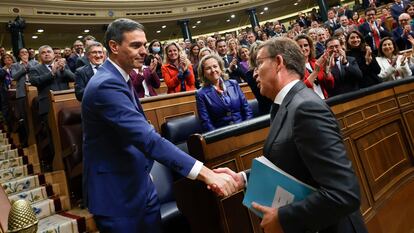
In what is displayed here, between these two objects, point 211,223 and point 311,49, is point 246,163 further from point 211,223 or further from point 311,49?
point 311,49

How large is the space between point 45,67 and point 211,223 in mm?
2767

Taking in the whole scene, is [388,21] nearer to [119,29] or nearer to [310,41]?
[310,41]

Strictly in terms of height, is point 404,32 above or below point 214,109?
above

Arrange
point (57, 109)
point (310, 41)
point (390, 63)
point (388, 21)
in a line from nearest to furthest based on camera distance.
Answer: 1. point (310, 41)
2. point (57, 109)
3. point (390, 63)
4. point (388, 21)

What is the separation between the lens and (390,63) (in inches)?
124

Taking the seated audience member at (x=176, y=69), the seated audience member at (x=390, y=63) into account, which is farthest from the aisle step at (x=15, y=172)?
the seated audience member at (x=390, y=63)

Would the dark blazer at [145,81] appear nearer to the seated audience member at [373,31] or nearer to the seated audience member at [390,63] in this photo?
the seated audience member at [390,63]

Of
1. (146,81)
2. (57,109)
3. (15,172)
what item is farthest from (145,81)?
(15,172)

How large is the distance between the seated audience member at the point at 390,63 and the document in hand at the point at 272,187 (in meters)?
2.68

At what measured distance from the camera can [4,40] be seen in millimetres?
9109

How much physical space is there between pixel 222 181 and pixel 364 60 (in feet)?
7.16

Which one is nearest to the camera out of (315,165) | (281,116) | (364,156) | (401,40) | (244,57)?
(315,165)

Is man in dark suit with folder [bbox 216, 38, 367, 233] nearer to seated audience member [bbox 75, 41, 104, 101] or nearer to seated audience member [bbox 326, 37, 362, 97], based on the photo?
seated audience member [bbox 326, 37, 362, 97]

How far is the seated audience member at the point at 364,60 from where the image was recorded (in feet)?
8.61
